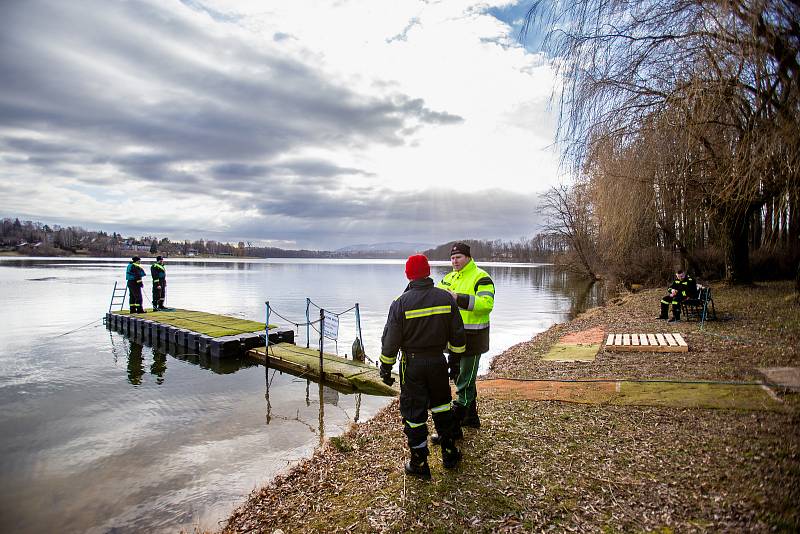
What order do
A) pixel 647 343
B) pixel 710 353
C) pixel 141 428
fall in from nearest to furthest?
1. pixel 710 353
2. pixel 141 428
3. pixel 647 343

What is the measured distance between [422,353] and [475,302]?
94 centimetres

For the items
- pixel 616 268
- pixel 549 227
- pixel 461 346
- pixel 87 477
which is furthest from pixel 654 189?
pixel 549 227

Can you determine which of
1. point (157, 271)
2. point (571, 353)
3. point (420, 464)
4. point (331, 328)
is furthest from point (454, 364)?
point (157, 271)

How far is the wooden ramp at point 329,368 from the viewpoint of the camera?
11.0m

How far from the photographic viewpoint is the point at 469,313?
16.9 feet

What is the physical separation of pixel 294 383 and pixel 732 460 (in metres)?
10.1

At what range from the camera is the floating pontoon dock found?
1152 cm

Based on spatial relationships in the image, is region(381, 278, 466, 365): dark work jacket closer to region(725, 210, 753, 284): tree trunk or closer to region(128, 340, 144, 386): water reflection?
region(128, 340, 144, 386): water reflection

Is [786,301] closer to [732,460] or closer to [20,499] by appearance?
[732,460]

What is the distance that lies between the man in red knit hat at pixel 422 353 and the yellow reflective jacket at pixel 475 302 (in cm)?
46

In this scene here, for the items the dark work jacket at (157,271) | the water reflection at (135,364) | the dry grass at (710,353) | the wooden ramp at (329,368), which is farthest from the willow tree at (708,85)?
the dark work jacket at (157,271)

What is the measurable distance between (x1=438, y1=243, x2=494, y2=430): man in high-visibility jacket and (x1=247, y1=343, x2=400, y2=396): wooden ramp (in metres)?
5.62

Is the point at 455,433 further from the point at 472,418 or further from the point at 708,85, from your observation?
the point at 708,85

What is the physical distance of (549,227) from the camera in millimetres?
51656
